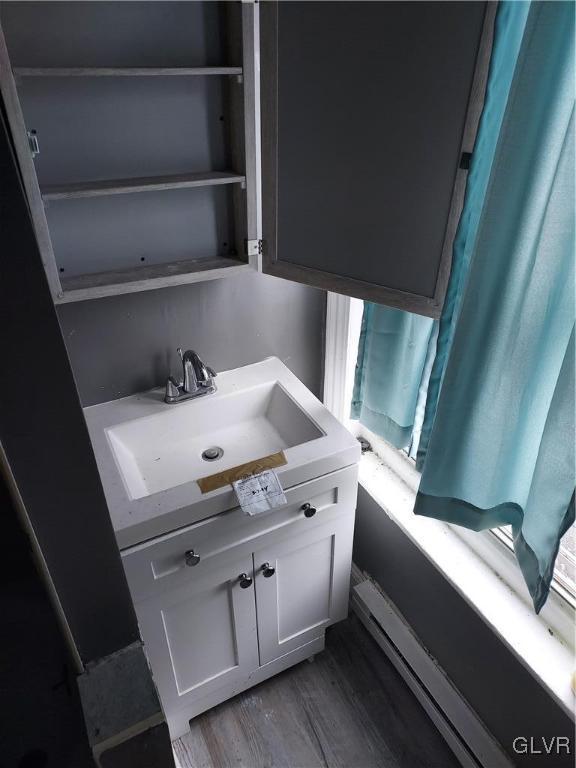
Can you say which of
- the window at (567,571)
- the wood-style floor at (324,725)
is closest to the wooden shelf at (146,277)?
the window at (567,571)

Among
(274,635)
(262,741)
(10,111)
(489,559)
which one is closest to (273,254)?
(10,111)

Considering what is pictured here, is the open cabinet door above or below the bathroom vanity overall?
above

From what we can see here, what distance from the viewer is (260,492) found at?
1238 millimetres

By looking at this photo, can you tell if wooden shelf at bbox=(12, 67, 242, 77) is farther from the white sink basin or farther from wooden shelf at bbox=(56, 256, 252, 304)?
the white sink basin

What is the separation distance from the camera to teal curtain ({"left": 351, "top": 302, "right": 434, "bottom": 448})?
1344 mm

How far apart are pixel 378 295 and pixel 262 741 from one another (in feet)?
4.44

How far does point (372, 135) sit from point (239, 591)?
1146 mm

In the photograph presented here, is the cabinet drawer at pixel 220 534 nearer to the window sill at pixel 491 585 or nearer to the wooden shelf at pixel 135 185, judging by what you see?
the window sill at pixel 491 585

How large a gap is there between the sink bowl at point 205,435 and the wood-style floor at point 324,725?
31.7 inches

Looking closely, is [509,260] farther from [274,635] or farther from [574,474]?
[274,635]

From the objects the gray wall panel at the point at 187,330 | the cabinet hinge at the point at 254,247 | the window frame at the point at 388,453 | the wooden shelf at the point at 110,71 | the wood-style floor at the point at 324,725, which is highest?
the wooden shelf at the point at 110,71

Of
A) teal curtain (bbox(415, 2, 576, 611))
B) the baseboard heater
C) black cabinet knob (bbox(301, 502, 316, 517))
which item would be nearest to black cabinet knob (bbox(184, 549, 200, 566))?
black cabinet knob (bbox(301, 502, 316, 517))

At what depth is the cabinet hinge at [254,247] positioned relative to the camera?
1393mm

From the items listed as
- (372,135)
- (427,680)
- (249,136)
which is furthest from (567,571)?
(249,136)
